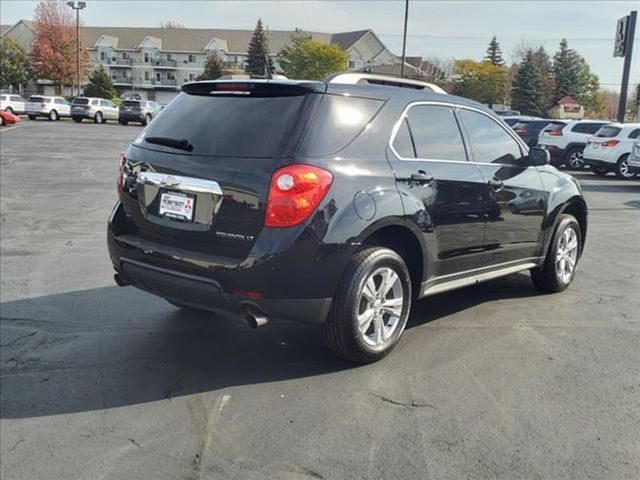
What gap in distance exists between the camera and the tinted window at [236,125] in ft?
12.2

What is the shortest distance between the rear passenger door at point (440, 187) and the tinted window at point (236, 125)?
0.79m

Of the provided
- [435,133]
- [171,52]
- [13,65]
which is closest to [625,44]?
[435,133]

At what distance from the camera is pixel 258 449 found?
3.09m

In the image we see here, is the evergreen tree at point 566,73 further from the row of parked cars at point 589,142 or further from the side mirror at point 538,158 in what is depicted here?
the side mirror at point 538,158

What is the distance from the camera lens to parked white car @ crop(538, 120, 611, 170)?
2058 centimetres

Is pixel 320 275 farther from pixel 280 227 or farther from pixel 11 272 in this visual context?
pixel 11 272

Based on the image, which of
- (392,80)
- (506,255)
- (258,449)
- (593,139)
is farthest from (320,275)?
(593,139)

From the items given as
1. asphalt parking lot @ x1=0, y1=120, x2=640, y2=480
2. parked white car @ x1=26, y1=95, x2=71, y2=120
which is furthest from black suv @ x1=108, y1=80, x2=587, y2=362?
parked white car @ x1=26, y1=95, x2=71, y2=120

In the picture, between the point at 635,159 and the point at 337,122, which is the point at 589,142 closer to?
the point at 635,159

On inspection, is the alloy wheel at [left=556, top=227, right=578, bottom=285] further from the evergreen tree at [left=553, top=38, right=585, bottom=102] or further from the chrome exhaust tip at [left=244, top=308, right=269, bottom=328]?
the evergreen tree at [left=553, top=38, right=585, bottom=102]

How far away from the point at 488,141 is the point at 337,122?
5.77 ft

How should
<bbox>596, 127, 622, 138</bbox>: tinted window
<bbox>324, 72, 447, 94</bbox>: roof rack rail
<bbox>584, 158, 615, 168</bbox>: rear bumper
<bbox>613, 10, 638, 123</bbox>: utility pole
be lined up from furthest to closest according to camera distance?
<bbox>613, 10, 638, 123</bbox>: utility pole, <bbox>584, 158, 615, 168</bbox>: rear bumper, <bbox>596, 127, 622, 138</bbox>: tinted window, <bbox>324, 72, 447, 94</bbox>: roof rack rail

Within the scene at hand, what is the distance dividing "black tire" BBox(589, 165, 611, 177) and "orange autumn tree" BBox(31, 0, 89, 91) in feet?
194

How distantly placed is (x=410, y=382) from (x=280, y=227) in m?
1.27
